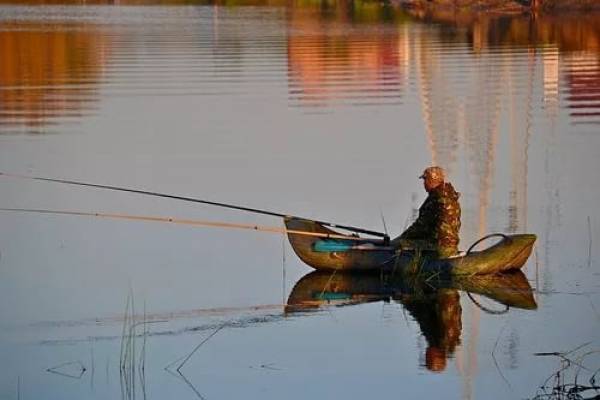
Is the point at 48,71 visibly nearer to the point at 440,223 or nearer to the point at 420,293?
the point at 440,223

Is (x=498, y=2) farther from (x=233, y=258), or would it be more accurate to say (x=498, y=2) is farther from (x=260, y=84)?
(x=233, y=258)

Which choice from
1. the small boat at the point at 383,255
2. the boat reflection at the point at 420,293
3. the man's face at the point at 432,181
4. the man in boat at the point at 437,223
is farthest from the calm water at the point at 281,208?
the man's face at the point at 432,181

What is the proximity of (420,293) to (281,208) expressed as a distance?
4665mm

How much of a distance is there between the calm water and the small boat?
28 cm

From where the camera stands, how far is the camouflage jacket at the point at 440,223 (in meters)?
13.9

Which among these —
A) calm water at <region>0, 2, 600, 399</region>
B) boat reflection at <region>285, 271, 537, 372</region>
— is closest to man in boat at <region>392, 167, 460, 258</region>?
boat reflection at <region>285, 271, 537, 372</region>

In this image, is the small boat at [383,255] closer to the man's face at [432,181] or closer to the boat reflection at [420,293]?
the boat reflection at [420,293]

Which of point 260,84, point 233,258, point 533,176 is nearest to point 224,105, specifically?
point 260,84

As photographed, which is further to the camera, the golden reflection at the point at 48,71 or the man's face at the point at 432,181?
the golden reflection at the point at 48,71

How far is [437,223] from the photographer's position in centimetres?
1388

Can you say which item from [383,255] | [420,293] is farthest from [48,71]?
[420,293]

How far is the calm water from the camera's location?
1130 centimetres

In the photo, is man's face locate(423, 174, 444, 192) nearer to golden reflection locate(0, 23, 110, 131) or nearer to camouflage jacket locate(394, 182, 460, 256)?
camouflage jacket locate(394, 182, 460, 256)

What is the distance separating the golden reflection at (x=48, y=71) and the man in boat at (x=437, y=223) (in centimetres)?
1347
